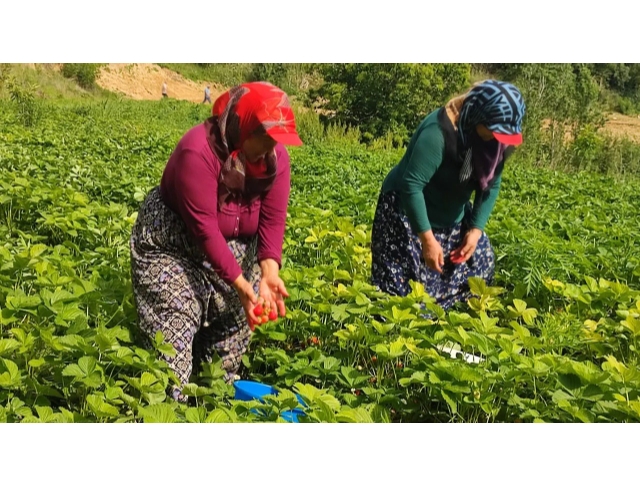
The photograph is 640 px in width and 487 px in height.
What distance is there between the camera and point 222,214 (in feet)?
8.91

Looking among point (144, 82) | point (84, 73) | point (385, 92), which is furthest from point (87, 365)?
point (144, 82)

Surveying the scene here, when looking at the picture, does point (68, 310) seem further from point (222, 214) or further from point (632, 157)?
point (632, 157)

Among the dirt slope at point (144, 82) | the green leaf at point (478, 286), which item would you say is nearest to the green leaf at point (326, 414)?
the green leaf at point (478, 286)

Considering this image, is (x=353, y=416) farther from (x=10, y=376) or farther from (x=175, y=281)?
(x=10, y=376)

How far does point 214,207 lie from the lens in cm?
258

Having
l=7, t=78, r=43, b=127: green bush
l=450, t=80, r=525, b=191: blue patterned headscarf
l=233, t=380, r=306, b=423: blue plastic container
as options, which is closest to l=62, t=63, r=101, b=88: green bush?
l=7, t=78, r=43, b=127: green bush

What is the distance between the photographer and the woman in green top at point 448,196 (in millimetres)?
2979

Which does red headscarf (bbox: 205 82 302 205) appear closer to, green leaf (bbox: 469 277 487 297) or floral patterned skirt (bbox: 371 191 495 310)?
floral patterned skirt (bbox: 371 191 495 310)

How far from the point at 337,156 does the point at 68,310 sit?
712cm

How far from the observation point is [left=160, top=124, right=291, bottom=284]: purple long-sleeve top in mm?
2527

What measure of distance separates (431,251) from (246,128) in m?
1.18

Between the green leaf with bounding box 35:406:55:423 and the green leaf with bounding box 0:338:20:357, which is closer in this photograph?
the green leaf with bounding box 35:406:55:423

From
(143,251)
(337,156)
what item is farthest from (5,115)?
(143,251)

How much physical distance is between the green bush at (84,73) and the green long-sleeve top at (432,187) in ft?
39.4
